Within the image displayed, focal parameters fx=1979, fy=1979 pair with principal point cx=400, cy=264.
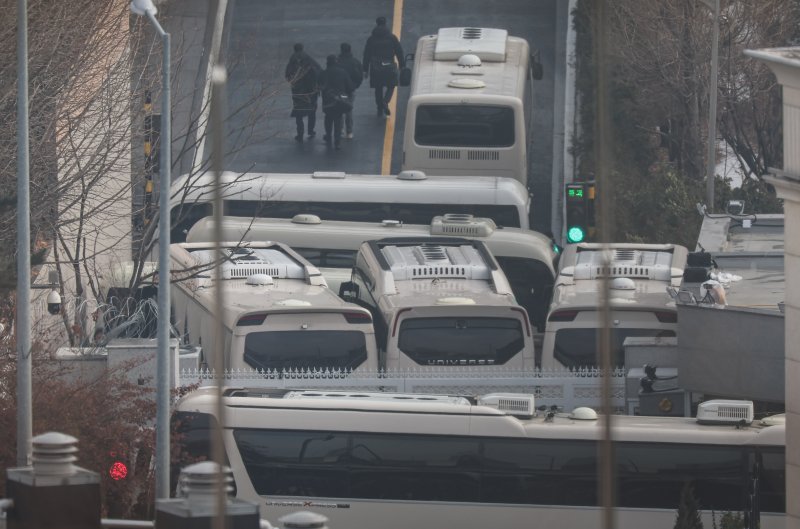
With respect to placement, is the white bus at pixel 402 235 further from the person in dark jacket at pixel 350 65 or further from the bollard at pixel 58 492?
the bollard at pixel 58 492

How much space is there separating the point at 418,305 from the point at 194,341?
373cm

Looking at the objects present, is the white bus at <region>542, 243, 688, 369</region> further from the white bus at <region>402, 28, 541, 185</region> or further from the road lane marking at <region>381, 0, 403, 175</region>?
the road lane marking at <region>381, 0, 403, 175</region>

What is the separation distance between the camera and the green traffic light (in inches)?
1137

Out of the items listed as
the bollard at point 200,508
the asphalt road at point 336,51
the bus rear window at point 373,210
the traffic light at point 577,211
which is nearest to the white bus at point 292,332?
the traffic light at point 577,211

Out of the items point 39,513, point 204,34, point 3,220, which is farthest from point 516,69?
point 39,513

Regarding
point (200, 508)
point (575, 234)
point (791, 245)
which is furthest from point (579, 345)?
point (200, 508)

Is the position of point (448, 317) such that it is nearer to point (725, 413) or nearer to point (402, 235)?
point (725, 413)

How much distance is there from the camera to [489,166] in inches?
1439

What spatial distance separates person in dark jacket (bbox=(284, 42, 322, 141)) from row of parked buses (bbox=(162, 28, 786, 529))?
234 cm

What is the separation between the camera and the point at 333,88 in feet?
133

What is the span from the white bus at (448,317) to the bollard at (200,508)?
40.0 ft

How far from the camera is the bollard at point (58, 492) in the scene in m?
11.9

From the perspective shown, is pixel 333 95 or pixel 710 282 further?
pixel 333 95

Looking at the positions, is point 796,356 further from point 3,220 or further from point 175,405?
point 3,220
